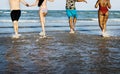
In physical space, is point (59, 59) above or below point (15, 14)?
above

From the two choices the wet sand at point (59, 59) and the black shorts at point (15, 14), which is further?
the black shorts at point (15, 14)

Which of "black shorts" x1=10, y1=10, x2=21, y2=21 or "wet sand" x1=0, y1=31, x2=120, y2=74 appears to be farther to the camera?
"black shorts" x1=10, y1=10, x2=21, y2=21

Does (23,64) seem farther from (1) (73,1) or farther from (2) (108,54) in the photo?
(1) (73,1)

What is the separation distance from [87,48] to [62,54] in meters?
1.40

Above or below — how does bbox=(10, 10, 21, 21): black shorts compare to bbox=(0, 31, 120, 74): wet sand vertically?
below

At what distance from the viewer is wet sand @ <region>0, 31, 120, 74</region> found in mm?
6676

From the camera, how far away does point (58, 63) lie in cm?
742

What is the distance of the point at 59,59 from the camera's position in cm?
791

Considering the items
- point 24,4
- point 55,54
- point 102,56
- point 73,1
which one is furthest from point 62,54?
point 73,1

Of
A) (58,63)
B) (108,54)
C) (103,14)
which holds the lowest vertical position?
(103,14)

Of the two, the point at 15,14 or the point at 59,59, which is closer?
→ the point at 59,59

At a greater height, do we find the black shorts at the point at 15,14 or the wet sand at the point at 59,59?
the wet sand at the point at 59,59

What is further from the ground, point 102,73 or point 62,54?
point 102,73

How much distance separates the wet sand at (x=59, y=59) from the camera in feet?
21.9
